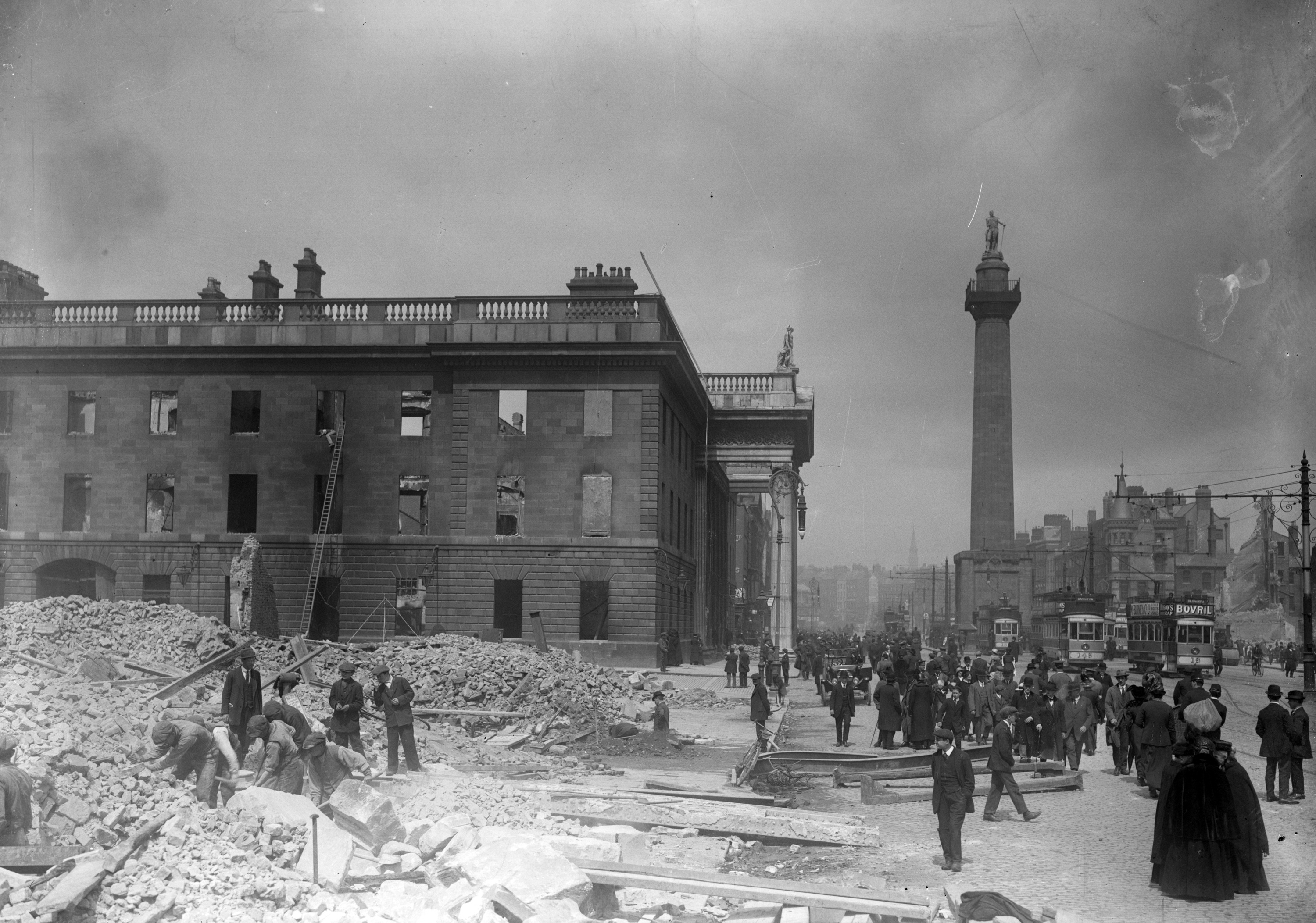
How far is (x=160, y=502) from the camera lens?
3950 cm

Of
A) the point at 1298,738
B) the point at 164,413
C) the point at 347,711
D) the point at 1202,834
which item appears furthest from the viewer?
the point at 164,413

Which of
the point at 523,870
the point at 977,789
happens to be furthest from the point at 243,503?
the point at 523,870

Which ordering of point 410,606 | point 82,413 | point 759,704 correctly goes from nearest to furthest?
point 759,704
point 410,606
point 82,413

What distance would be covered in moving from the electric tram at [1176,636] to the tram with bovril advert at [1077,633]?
88.3 inches

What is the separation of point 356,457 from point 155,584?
8024 mm

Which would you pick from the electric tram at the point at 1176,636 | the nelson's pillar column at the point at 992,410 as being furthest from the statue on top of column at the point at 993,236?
the electric tram at the point at 1176,636

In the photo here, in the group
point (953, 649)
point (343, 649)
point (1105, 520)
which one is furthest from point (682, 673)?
point (1105, 520)

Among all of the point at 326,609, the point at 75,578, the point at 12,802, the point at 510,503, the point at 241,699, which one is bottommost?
the point at 12,802

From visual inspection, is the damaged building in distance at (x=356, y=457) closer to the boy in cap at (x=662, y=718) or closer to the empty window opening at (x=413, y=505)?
the empty window opening at (x=413, y=505)

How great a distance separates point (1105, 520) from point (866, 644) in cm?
6856

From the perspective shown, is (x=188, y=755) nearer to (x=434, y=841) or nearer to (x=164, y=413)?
(x=434, y=841)

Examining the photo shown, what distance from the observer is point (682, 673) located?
122 feet

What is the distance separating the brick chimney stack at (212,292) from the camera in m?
41.5

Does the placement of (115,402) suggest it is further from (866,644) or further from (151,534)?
(866,644)
